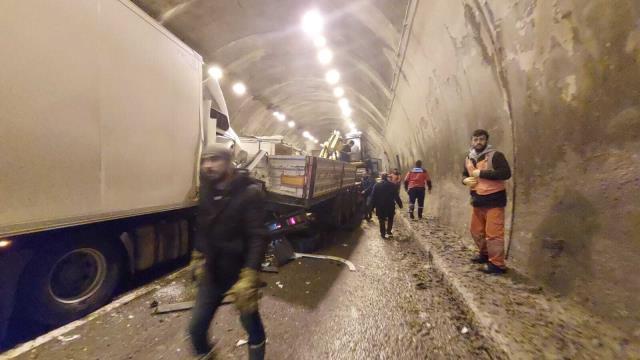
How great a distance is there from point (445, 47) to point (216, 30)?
6227mm

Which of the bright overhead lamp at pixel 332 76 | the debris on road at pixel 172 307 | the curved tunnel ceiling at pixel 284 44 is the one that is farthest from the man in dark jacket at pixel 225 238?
the bright overhead lamp at pixel 332 76

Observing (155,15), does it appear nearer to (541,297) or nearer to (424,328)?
(424,328)

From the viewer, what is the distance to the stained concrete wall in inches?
92.1

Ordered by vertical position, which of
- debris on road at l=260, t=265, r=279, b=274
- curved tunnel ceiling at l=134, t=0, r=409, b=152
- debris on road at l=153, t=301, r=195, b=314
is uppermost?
curved tunnel ceiling at l=134, t=0, r=409, b=152

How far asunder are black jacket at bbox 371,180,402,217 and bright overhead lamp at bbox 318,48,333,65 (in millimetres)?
5700

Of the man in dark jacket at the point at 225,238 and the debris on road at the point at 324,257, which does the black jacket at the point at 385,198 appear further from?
the man in dark jacket at the point at 225,238

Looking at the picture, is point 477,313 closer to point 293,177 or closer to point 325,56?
point 293,177

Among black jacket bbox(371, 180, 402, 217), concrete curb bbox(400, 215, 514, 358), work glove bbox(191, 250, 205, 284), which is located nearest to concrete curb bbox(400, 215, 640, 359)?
concrete curb bbox(400, 215, 514, 358)

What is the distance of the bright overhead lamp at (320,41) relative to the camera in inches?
354

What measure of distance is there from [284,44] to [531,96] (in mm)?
8237

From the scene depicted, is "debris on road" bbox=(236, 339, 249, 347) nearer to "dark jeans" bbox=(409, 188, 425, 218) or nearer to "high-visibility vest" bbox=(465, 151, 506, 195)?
"high-visibility vest" bbox=(465, 151, 506, 195)

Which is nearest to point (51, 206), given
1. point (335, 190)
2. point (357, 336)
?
point (357, 336)

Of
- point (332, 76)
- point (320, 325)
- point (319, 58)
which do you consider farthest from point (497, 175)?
point (332, 76)

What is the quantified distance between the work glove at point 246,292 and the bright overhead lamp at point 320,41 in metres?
8.84
